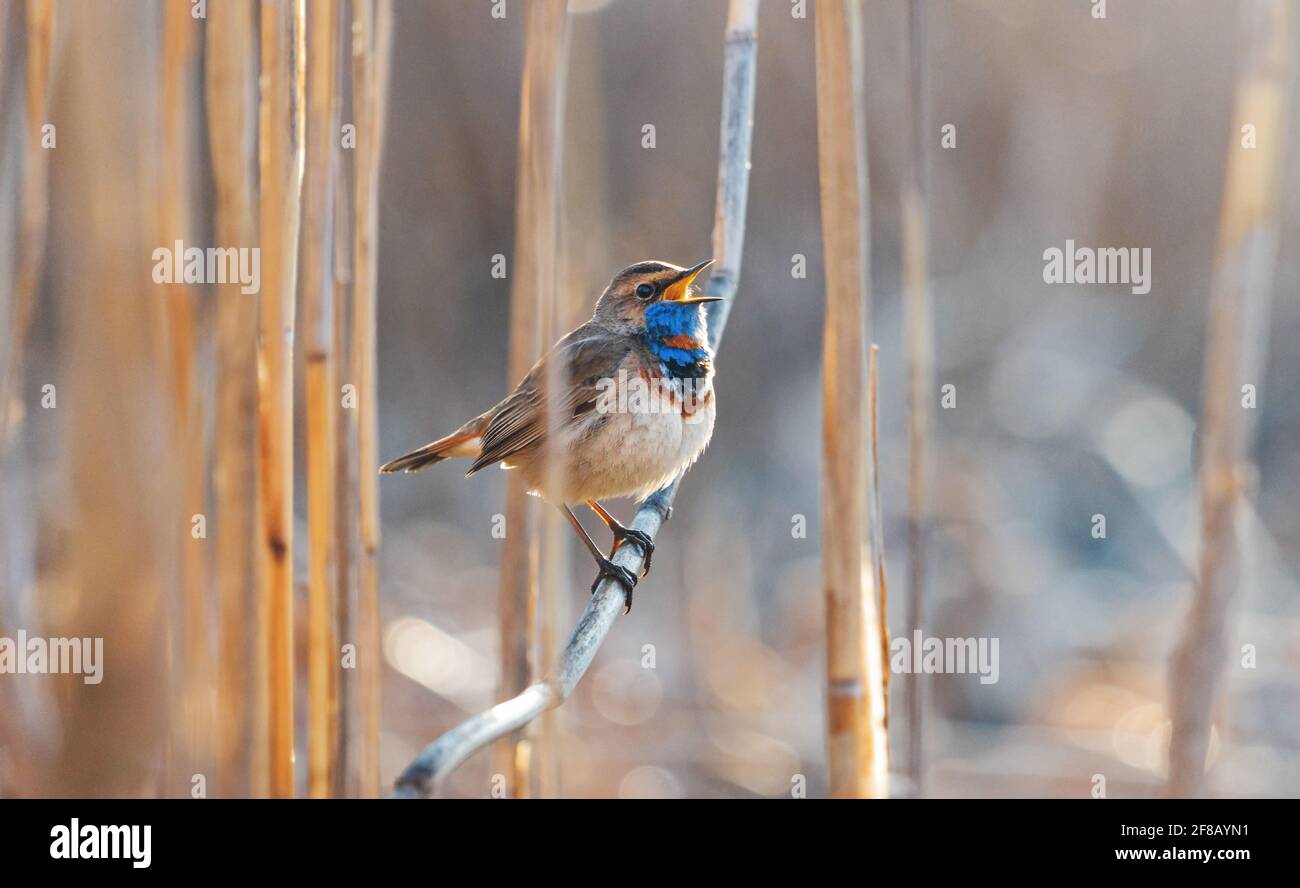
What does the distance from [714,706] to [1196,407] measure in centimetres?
309

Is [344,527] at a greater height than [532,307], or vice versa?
[532,307]

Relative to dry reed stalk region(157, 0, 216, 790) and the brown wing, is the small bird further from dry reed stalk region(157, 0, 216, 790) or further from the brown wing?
dry reed stalk region(157, 0, 216, 790)

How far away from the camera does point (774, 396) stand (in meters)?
6.42

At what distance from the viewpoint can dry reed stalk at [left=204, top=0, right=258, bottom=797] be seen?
224 centimetres

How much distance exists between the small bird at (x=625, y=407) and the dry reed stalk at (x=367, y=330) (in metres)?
0.78

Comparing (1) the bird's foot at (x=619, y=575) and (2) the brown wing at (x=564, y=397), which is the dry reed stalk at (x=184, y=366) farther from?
(2) the brown wing at (x=564, y=397)

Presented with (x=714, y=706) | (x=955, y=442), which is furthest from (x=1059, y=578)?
(x=714, y=706)

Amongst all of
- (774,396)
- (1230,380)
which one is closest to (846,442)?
(1230,380)

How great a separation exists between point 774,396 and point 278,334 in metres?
4.45

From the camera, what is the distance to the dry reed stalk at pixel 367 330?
2418mm

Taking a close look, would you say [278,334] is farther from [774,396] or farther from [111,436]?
[774,396]

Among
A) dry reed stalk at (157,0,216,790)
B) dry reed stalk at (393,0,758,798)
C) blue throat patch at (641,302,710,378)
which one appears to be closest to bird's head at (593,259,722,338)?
blue throat patch at (641,302,710,378)

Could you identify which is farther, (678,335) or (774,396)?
(774,396)
